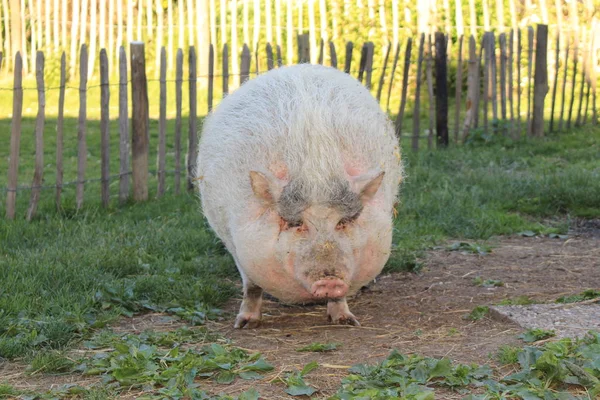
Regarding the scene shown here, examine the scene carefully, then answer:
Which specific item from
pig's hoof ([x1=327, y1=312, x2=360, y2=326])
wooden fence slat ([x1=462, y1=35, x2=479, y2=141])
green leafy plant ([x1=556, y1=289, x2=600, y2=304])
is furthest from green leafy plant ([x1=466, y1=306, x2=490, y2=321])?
wooden fence slat ([x1=462, y1=35, x2=479, y2=141])

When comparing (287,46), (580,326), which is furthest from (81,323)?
(287,46)

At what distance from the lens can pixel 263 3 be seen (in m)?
15.8

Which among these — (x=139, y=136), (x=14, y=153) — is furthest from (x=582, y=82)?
(x=14, y=153)

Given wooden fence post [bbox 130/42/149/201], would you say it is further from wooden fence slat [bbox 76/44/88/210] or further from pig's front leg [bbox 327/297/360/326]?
pig's front leg [bbox 327/297/360/326]

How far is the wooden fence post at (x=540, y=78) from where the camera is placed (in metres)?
12.1

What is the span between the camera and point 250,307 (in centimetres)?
545

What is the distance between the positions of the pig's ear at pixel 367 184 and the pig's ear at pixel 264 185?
397 mm

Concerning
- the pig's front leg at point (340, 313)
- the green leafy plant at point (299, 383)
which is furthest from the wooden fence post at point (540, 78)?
the green leafy plant at point (299, 383)

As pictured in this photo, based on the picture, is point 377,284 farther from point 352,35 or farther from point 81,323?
point 352,35

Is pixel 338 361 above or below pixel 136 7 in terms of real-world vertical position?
below

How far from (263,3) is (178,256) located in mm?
9671

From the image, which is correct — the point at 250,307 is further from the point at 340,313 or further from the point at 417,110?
the point at 417,110

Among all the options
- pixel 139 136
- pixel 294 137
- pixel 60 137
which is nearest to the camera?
pixel 294 137

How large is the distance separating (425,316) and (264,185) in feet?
4.79
